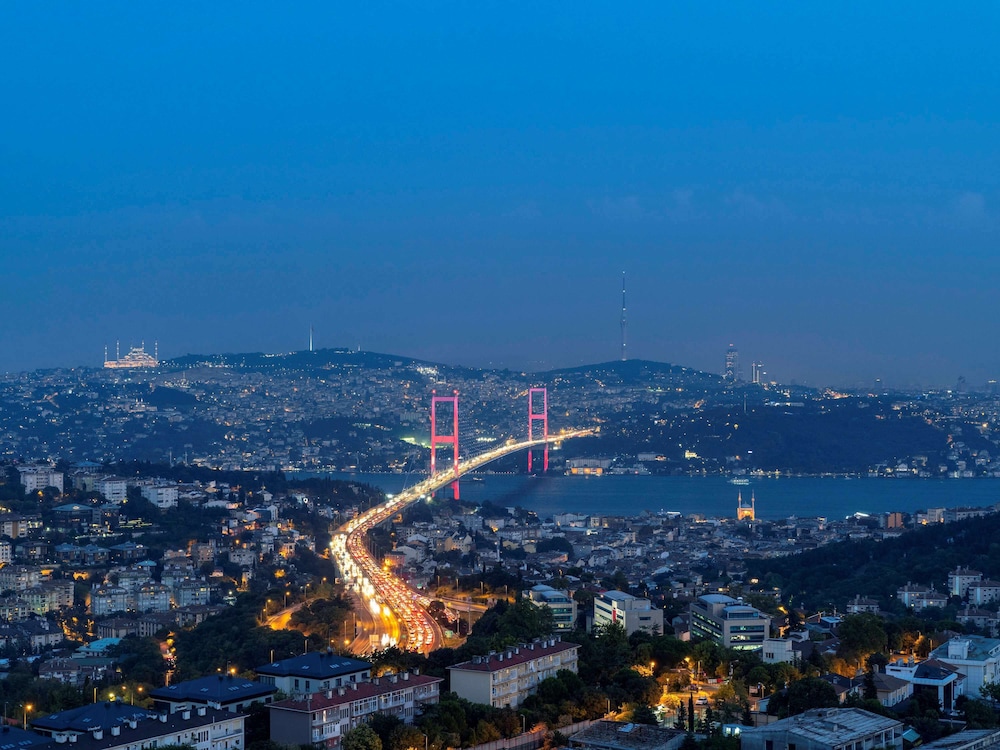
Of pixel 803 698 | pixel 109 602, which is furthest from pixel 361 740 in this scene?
pixel 109 602

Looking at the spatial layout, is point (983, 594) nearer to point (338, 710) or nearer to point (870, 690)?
point (870, 690)

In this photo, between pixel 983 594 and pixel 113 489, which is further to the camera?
Answer: pixel 113 489

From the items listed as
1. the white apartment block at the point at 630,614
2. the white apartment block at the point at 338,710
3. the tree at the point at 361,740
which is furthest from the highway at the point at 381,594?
the tree at the point at 361,740

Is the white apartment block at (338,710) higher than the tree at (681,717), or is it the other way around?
the white apartment block at (338,710)

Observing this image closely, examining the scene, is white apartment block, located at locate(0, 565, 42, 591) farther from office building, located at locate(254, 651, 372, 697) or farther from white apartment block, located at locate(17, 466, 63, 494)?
office building, located at locate(254, 651, 372, 697)

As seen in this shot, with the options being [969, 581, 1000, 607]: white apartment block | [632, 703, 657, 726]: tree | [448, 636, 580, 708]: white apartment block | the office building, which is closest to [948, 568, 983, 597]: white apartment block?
[969, 581, 1000, 607]: white apartment block

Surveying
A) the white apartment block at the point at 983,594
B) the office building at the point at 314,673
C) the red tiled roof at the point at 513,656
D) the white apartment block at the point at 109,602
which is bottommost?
the white apartment block at the point at 109,602

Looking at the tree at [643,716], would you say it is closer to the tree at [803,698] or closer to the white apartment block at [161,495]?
the tree at [803,698]
